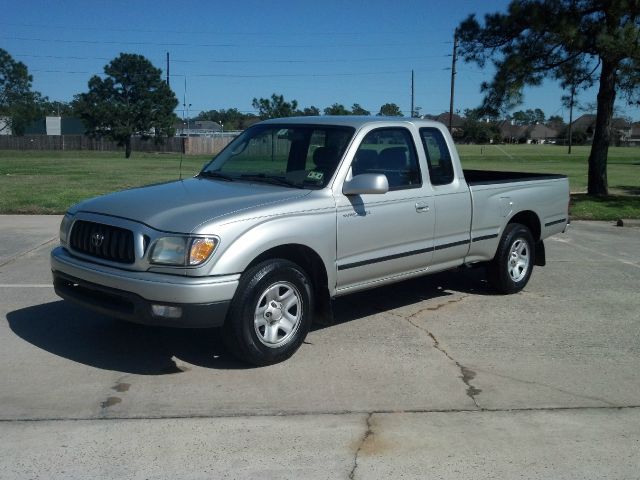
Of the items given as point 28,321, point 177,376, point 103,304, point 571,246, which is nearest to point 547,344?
point 177,376

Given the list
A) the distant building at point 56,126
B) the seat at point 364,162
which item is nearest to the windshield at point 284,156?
the seat at point 364,162

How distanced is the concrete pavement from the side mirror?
1.32 metres

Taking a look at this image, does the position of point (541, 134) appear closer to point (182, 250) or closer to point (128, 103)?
point (128, 103)

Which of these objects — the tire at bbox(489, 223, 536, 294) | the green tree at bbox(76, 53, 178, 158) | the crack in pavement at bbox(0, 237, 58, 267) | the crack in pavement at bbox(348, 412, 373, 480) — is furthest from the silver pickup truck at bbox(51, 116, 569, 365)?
the green tree at bbox(76, 53, 178, 158)

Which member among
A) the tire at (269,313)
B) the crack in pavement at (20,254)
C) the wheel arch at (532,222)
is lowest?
the crack in pavement at (20,254)

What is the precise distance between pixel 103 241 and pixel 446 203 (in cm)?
320

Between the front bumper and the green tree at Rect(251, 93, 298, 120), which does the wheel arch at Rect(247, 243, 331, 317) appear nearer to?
the front bumper

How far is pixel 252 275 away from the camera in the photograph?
16.9ft

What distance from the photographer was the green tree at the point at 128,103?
7212 centimetres

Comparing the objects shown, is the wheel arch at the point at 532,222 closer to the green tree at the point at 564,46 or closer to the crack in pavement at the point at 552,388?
the crack in pavement at the point at 552,388

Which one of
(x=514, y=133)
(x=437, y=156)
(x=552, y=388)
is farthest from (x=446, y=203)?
(x=514, y=133)

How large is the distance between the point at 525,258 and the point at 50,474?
229 inches

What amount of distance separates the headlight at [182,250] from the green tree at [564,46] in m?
12.8

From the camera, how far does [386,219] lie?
6.12m
